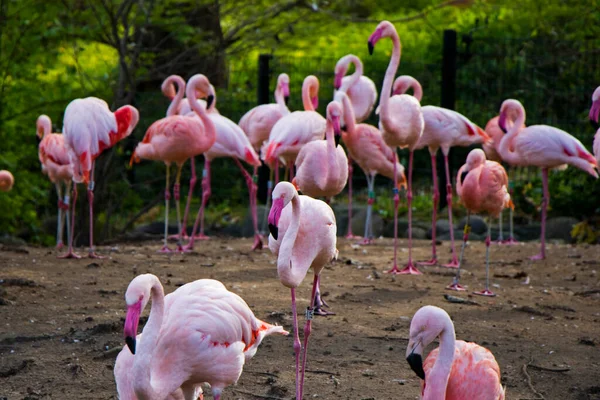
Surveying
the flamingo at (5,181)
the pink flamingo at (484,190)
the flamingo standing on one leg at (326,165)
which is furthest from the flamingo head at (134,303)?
the flamingo at (5,181)

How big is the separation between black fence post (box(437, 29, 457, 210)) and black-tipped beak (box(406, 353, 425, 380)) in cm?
789

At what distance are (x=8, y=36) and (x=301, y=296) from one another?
439 centimetres

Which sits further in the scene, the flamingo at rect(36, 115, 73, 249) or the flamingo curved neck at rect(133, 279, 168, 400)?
the flamingo at rect(36, 115, 73, 249)

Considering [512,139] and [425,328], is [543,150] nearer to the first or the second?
[512,139]

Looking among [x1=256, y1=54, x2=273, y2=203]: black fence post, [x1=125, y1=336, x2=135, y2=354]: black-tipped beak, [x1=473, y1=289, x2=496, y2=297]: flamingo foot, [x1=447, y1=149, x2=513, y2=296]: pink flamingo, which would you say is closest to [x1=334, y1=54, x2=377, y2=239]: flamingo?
[x1=256, y1=54, x2=273, y2=203]: black fence post

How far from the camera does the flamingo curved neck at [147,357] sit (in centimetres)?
340

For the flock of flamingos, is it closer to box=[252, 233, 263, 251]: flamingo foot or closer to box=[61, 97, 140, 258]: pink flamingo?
A: box=[61, 97, 140, 258]: pink flamingo

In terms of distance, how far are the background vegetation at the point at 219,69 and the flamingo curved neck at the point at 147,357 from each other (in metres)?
5.39

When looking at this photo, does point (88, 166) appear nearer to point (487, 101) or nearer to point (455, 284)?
point (455, 284)

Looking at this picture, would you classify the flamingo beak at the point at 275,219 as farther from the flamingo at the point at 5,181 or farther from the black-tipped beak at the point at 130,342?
the flamingo at the point at 5,181

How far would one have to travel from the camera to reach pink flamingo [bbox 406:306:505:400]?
340 centimetres

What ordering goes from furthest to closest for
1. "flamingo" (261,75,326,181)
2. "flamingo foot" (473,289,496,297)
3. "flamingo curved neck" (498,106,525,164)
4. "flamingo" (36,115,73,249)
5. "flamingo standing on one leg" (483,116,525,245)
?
"flamingo standing on one leg" (483,116,525,245), "flamingo curved neck" (498,106,525,164), "flamingo" (36,115,73,249), "flamingo" (261,75,326,181), "flamingo foot" (473,289,496,297)

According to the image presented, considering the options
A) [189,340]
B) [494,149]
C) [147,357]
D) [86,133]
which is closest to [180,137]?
[86,133]

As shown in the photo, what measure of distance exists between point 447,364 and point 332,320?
2124 millimetres
